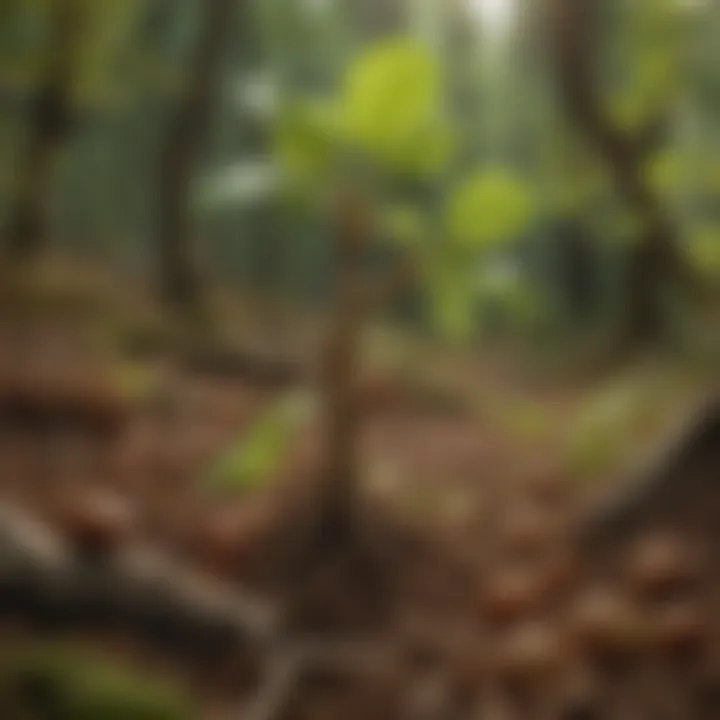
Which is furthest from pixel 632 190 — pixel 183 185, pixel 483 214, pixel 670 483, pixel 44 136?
pixel 44 136

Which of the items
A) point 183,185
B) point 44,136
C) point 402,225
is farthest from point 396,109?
point 44,136

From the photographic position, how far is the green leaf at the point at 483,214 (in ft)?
3.76

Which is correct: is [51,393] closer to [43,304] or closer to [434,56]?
[43,304]

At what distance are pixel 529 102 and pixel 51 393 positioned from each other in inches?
20.5

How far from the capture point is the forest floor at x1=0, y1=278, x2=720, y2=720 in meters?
1.07

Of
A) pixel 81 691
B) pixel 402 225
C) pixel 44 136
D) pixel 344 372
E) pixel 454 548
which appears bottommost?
pixel 81 691

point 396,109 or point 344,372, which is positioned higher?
point 396,109

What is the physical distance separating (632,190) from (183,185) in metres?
0.42

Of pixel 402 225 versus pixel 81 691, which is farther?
pixel 402 225

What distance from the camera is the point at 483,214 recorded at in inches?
45.1

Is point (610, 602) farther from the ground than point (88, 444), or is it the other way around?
point (88, 444)

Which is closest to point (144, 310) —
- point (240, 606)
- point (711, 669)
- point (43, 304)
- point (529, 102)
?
point (43, 304)

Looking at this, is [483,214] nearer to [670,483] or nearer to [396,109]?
[396,109]

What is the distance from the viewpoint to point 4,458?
3.68ft
